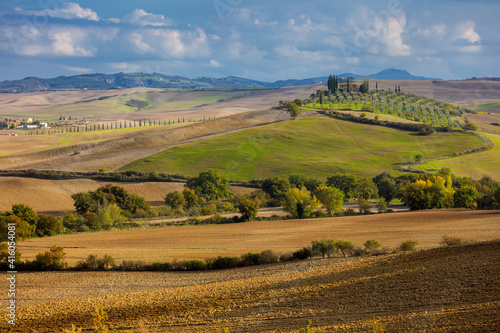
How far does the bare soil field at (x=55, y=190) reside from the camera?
66.3 meters

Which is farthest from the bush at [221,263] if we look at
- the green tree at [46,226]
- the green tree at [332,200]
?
the green tree at [332,200]

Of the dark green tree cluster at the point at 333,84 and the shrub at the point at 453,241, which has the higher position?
the dark green tree cluster at the point at 333,84

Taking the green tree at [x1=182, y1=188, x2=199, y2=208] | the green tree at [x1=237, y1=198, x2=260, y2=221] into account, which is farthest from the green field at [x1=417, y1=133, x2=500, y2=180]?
the green tree at [x1=182, y1=188, x2=199, y2=208]

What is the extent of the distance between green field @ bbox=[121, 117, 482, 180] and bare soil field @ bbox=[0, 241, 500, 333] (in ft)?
183

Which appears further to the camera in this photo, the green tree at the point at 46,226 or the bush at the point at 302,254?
the green tree at the point at 46,226

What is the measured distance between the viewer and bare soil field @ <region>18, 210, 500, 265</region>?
3834 cm

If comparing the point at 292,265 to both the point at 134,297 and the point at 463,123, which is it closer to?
the point at 134,297

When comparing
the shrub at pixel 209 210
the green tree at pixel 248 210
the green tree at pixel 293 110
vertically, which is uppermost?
the green tree at pixel 293 110

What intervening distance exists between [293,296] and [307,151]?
265ft

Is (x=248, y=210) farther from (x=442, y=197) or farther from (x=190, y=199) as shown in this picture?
(x=442, y=197)

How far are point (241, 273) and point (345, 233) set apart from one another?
53.6ft

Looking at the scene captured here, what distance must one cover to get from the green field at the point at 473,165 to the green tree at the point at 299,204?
35.3 m

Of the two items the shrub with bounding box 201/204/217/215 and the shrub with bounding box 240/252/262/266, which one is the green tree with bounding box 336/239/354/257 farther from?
the shrub with bounding box 201/204/217/215

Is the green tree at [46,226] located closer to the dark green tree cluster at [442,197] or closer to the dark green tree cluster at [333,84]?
the dark green tree cluster at [442,197]
